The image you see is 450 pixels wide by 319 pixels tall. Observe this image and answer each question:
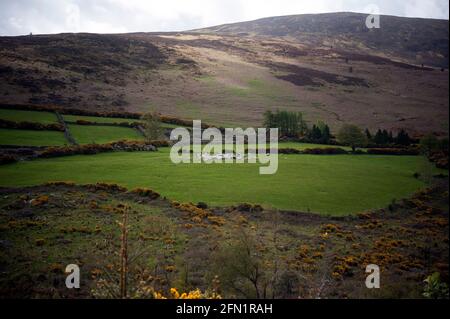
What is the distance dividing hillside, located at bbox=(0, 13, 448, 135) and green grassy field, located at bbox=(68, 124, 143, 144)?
19.7 meters

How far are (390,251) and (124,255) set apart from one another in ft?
68.8

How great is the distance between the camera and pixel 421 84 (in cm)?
12875

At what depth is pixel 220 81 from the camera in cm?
11619

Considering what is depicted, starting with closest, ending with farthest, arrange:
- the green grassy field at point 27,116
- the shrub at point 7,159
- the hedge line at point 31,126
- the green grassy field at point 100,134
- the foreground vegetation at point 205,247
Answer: the foreground vegetation at point 205,247 → the shrub at point 7,159 → the hedge line at point 31,126 → the green grassy field at point 100,134 → the green grassy field at point 27,116

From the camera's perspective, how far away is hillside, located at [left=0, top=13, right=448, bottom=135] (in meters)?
88.6

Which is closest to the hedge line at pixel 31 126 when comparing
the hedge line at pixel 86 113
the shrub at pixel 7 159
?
the hedge line at pixel 86 113

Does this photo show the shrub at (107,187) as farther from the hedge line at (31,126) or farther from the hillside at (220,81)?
the hillside at (220,81)

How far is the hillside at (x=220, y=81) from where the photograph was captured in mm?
88562

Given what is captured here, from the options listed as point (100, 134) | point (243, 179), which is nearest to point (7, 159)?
point (100, 134)

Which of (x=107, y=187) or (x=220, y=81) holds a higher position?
(x=220, y=81)

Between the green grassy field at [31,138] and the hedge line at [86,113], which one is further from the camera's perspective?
the hedge line at [86,113]

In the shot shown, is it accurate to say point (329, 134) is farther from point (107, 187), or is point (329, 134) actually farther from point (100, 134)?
point (107, 187)

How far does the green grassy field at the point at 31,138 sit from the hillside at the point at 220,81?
2368cm

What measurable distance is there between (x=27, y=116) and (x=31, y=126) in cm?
750
